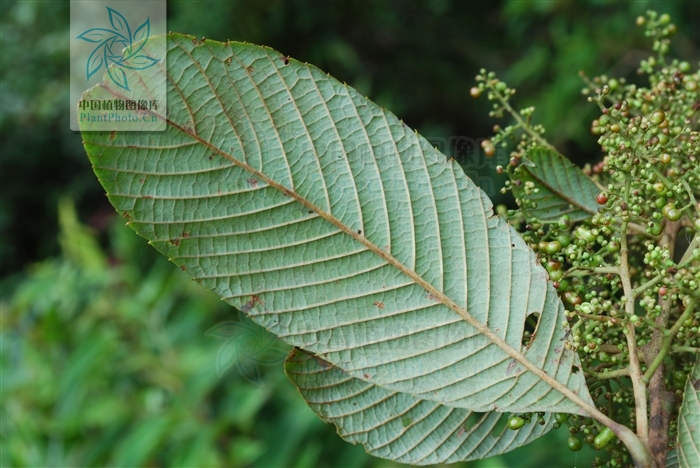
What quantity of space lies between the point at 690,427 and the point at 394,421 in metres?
0.29

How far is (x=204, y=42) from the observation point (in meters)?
0.58

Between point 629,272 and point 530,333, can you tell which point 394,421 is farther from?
point 629,272

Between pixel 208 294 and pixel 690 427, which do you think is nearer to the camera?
pixel 690 427

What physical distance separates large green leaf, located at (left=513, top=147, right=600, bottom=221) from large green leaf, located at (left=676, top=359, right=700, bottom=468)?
0.25m

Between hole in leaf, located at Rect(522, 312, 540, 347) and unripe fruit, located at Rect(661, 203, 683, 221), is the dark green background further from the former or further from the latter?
unripe fruit, located at Rect(661, 203, 683, 221)

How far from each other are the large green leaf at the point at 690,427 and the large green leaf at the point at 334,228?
0.37ft

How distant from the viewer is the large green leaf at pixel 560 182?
0.74 meters

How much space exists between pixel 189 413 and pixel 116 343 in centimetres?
58

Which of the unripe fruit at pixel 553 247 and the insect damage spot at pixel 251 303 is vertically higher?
the unripe fruit at pixel 553 247

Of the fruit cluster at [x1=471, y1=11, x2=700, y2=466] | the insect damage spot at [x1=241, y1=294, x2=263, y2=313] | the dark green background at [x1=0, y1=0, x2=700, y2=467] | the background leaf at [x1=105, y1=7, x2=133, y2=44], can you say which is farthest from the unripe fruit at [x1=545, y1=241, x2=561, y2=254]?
the background leaf at [x1=105, y1=7, x2=133, y2=44]

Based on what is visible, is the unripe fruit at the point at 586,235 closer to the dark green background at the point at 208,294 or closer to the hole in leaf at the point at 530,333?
the hole in leaf at the point at 530,333

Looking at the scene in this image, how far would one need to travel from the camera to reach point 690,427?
0.55 metres

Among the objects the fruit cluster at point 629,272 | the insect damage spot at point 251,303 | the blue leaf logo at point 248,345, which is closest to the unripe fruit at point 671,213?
the fruit cluster at point 629,272

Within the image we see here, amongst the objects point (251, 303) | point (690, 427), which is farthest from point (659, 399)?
point (251, 303)
